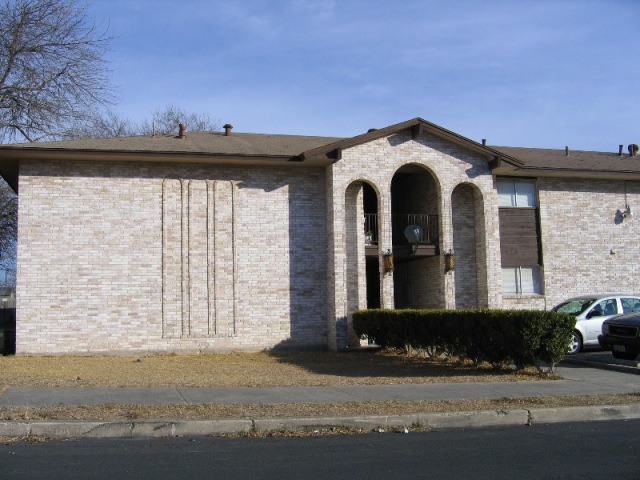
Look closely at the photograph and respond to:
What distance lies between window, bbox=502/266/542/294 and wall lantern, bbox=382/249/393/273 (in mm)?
4479

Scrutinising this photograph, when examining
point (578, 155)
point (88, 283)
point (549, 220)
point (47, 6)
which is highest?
point (47, 6)

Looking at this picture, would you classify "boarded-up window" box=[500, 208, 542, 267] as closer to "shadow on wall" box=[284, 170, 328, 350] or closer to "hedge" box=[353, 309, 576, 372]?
"shadow on wall" box=[284, 170, 328, 350]

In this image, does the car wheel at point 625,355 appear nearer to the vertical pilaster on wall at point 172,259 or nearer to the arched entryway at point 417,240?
the arched entryway at point 417,240

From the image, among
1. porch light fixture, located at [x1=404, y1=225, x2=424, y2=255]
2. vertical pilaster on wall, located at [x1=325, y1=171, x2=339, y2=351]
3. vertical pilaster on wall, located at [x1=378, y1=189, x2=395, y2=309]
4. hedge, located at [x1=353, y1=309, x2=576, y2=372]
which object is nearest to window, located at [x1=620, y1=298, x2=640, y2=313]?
hedge, located at [x1=353, y1=309, x2=576, y2=372]

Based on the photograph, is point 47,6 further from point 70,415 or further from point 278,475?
point 278,475

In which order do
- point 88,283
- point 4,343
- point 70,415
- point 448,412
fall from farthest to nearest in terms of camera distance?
point 4,343 → point 88,283 → point 448,412 → point 70,415

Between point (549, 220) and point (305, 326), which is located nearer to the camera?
point (305, 326)

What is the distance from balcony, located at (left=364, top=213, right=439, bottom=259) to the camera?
2038 cm

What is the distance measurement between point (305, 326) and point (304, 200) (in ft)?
11.9

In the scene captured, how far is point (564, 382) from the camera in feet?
41.5

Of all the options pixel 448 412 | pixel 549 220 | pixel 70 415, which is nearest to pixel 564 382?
pixel 448 412

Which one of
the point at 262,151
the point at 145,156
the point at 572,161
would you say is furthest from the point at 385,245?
the point at 572,161

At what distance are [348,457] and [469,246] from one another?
14.8 m

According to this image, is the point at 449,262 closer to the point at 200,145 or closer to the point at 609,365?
the point at 609,365
